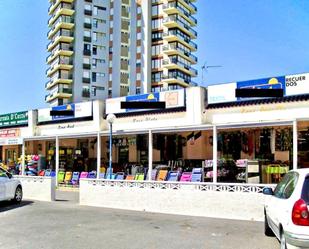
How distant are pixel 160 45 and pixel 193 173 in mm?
60169

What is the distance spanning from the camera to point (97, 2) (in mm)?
77875

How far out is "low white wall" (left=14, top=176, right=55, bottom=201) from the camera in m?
17.8

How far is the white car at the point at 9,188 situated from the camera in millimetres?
15672

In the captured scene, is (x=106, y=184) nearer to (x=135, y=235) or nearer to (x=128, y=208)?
(x=128, y=208)

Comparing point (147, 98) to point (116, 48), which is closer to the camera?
point (147, 98)

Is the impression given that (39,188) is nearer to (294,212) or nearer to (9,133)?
(9,133)

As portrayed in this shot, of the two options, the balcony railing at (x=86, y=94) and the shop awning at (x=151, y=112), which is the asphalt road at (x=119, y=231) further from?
the balcony railing at (x=86, y=94)

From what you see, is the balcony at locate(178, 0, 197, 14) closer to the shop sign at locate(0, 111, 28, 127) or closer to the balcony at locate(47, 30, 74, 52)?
the balcony at locate(47, 30, 74, 52)

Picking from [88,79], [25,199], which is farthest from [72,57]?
[25,199]

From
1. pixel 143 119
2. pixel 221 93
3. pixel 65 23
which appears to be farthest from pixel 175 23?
pixel 221 93

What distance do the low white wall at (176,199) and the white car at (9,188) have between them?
251cm

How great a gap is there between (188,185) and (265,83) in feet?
18.9

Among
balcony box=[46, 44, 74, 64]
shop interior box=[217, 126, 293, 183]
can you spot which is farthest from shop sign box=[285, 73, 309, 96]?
balcony box=[46, 44, 74, 64]

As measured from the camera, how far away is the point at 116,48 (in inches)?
3071
